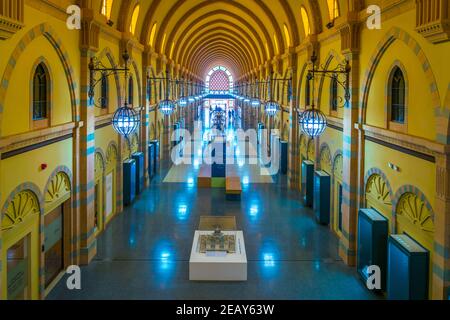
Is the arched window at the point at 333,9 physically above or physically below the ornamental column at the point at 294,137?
above

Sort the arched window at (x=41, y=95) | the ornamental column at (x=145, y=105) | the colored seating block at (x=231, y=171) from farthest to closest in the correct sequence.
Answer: the colored seating block at (x=231, y=171), the ornamental column at (x=145, y=105), the arched window at (x=41, y=95)

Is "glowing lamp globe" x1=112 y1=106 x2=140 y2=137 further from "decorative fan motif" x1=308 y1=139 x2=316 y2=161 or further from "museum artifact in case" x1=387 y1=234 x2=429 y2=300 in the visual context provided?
"decorative fan motif" x1=308 y1=139 x2=316 y2=161

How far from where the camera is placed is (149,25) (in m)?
23.0

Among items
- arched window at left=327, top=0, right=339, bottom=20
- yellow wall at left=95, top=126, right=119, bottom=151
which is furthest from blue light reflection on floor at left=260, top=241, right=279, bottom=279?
arched window at left=327, top=0, right=339, bottom=20

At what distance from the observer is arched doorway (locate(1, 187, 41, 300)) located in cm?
892

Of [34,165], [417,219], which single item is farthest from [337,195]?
[34,165]

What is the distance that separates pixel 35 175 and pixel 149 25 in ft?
47.7

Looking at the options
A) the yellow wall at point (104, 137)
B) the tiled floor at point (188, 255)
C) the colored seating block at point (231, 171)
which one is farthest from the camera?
the colored seating block at point (231, 171)

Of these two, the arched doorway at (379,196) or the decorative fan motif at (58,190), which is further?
the arched doorway at (379,196)

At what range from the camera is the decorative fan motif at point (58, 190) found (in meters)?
11.2

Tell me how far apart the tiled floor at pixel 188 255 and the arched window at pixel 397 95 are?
4382mm

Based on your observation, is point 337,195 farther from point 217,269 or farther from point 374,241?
point 217,269

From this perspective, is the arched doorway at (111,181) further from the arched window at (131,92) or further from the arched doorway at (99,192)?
the arched window at (131,92)

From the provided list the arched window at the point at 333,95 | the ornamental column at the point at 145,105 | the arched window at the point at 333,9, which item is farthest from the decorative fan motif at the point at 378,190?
the ornamental column at the point at 145,105
